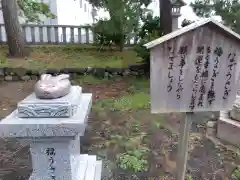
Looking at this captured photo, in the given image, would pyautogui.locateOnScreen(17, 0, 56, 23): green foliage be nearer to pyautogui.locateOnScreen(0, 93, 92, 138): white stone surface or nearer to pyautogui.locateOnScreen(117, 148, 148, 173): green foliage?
pyautogui.locateOnScreen(117, 148, 148, 173): green foliage

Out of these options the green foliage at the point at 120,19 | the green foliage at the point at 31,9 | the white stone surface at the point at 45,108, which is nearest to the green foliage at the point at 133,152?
the white stone surface at the point at 45,108

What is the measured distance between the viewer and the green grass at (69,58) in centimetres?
629

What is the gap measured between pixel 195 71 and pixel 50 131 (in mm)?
1151

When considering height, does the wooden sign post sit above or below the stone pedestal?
above

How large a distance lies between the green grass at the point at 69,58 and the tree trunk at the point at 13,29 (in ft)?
0.85

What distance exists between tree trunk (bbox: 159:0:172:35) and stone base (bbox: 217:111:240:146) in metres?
3.71

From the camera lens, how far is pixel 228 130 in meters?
3.20

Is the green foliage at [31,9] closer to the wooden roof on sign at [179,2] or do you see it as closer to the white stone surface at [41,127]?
the wooden roof on sign at [179,2]


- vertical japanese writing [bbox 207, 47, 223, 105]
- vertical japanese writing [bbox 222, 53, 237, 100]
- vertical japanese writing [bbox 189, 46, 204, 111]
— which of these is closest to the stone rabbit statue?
vertical japanese writing [bbox 189, 46, 204, 111]

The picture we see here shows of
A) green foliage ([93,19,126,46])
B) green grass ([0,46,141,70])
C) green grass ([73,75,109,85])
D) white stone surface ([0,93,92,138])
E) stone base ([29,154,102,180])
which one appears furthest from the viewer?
green foliage ([93,19,126,46])

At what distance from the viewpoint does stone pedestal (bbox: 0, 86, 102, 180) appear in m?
1.68

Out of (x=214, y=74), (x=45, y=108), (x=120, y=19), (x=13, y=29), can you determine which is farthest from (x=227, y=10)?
(x=13, y=29)

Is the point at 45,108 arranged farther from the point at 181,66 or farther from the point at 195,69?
the point at 195,69

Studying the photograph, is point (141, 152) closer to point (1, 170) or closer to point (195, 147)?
point (195, 147)
